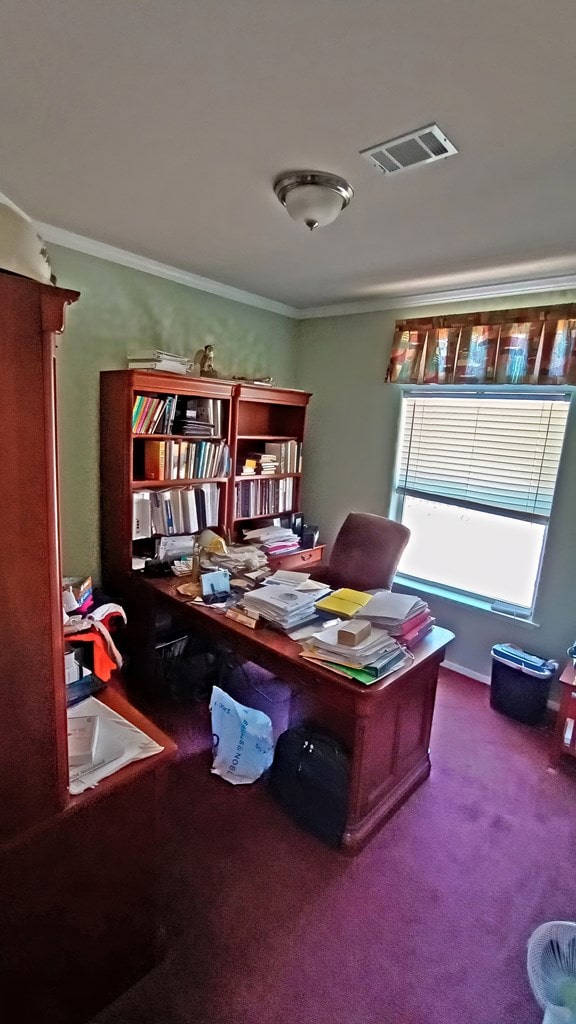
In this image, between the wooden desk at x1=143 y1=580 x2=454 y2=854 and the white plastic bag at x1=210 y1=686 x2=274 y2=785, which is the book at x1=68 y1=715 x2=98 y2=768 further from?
the white plastic bag at x1=210 y1=686 x2=274 y2=785

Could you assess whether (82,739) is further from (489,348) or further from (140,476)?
(489,348)

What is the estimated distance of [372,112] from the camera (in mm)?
1276

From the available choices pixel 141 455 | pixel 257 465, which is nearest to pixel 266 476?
pixel 257 465

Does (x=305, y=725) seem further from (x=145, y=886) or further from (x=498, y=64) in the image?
(x=498, y=64)

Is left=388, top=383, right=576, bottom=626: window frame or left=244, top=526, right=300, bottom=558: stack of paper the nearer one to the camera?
left=388, top=383, right=576, bottom=626: window frame

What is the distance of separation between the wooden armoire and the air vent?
3.78 feet

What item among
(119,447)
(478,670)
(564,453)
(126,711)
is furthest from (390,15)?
(478,670)

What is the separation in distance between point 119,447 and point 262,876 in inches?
78.4

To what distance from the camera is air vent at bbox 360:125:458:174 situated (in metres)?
1.36

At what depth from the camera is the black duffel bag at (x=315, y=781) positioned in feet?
5.68

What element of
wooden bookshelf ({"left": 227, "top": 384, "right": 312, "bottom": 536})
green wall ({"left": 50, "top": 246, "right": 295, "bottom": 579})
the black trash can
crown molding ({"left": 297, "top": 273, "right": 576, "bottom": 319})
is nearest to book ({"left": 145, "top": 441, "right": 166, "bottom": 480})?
green wall ({"left": 50, "top": 246, "right": 295, "bottom": 579})

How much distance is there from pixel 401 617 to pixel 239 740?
86 centimetres

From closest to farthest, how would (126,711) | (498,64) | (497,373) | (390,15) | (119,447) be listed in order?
(390,15), (498,64), (126,711), (119,447), (497,373)

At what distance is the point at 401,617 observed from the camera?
184 cm
